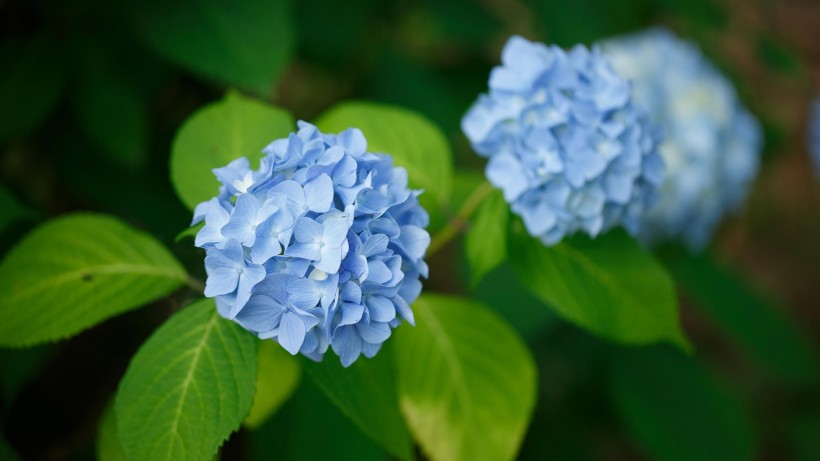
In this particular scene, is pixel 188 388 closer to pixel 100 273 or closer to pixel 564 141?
pixel 100 273

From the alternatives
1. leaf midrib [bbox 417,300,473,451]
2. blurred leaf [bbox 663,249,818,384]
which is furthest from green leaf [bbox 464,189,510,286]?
blurred leaf [bbox 663,249,818,384]

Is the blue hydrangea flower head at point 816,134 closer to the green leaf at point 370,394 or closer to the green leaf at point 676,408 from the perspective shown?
the green leaf at point 676,408

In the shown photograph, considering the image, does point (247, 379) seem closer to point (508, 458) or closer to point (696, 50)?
point (508, 458)

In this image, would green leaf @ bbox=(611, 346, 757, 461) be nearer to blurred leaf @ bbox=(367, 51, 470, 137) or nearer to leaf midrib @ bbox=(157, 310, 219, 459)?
blurred leaf @ bbox=(367, 51, 470, 137)

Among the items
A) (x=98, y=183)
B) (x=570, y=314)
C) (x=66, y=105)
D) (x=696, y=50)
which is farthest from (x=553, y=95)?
(x=696, y=50)

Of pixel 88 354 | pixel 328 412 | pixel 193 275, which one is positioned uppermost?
pixel 193 275
